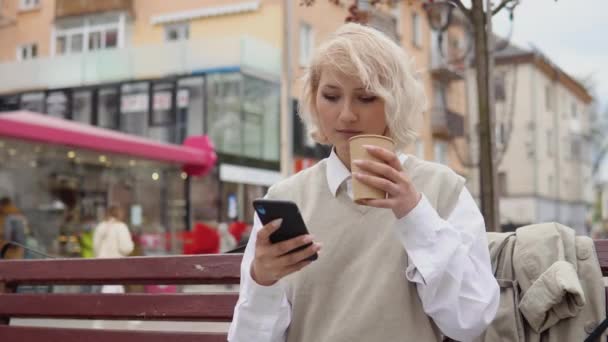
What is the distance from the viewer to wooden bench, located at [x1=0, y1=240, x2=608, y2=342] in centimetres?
285

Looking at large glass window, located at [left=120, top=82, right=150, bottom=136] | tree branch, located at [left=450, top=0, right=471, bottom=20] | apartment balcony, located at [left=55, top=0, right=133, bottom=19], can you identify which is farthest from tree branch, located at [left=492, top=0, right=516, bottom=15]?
apartment balcony, located at [left=55, top=0, right=133, bottom=19]

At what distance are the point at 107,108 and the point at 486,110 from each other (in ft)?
54.3

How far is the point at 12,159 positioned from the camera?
1217 cm

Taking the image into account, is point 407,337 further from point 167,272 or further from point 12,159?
point 12,159

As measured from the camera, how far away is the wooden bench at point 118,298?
2.85m

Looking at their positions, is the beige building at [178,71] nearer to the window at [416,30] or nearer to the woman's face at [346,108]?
the window at [416,30]

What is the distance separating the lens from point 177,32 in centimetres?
2133

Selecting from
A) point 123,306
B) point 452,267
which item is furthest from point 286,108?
point 452,267

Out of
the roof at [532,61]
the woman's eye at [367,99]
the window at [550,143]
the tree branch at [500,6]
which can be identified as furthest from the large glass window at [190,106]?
the window at [550,143]

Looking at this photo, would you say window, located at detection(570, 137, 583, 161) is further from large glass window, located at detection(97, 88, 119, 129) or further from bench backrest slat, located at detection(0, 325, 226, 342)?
bench backrest slat, located at detection(0, 325, 226, 342)

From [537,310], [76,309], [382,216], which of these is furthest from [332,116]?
[76,309]

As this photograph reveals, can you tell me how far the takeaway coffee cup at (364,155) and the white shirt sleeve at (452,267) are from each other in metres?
0.12

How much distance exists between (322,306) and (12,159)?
11.6 m

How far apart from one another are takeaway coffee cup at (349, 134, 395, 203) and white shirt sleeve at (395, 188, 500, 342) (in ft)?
0.40
